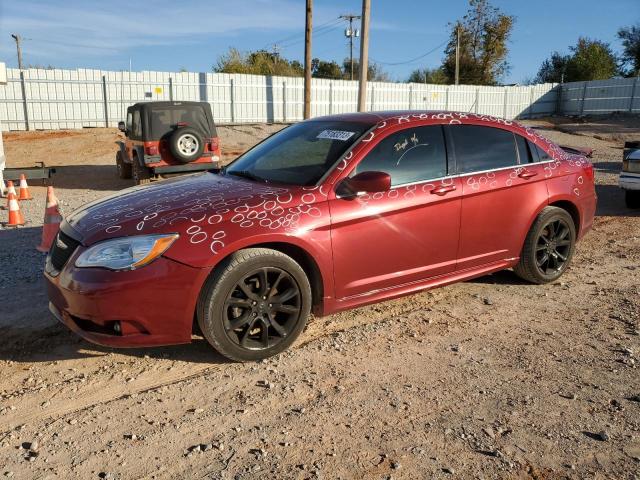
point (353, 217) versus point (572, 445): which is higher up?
point (353, 217)

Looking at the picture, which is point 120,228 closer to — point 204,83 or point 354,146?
point 354,146

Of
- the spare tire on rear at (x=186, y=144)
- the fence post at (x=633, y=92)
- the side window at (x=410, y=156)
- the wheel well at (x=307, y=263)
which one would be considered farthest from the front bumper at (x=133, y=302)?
the fence post at (x=633, y=92)

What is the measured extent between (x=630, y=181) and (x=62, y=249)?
323 inches

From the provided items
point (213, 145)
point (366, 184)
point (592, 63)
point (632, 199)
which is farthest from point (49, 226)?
point (592, 63)

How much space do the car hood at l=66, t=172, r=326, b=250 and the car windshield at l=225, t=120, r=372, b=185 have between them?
0.21m

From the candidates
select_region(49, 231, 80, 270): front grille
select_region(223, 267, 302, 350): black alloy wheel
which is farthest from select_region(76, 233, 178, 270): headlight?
select_region(223, 267, 302, 350): black alloy wheel

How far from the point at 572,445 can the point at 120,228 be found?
2.86m

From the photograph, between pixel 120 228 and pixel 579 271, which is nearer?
pixel 120 228

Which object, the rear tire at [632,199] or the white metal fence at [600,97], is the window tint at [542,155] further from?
the white metal fence at [600,97]

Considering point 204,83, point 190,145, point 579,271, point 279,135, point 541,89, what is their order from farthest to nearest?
point 541,89
point 204,83
point 190,145
point 579,271
point 279,135

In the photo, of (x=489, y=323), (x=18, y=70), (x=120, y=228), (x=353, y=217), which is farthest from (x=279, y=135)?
(x=18, y=70)

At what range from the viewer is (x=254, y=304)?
363cm

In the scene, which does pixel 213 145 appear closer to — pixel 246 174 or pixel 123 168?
pixel 123 168

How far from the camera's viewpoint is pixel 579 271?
5676 mm
